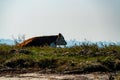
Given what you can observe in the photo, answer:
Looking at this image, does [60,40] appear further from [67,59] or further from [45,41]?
[67,59]

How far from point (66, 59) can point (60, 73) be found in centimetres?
137

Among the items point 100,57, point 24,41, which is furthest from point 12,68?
point 24,41

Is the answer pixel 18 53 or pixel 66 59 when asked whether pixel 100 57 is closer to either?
pixel 66 59

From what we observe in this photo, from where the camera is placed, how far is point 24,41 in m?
20.3

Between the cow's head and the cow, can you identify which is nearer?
the cow

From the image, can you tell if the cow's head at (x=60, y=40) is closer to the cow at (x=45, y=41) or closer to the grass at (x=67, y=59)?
the cow at (x=45, y=41)

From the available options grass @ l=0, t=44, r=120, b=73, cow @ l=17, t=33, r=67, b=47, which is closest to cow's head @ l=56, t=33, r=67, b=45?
cow @ l=17, t=33, r=67, b=47

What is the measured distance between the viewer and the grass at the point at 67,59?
1220cm

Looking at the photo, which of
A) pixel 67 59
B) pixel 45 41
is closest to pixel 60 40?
pixel 45 41

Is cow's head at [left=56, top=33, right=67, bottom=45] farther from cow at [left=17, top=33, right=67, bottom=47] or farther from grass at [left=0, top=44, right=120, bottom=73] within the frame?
grass at [left=0, top=44, right=120, bottom=73]

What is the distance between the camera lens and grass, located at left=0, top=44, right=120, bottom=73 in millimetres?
12195

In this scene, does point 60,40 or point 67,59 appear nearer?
point 67,59

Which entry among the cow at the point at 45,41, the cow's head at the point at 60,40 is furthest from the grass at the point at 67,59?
the cow's head at the point at 60,40

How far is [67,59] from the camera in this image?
13.1 meters
